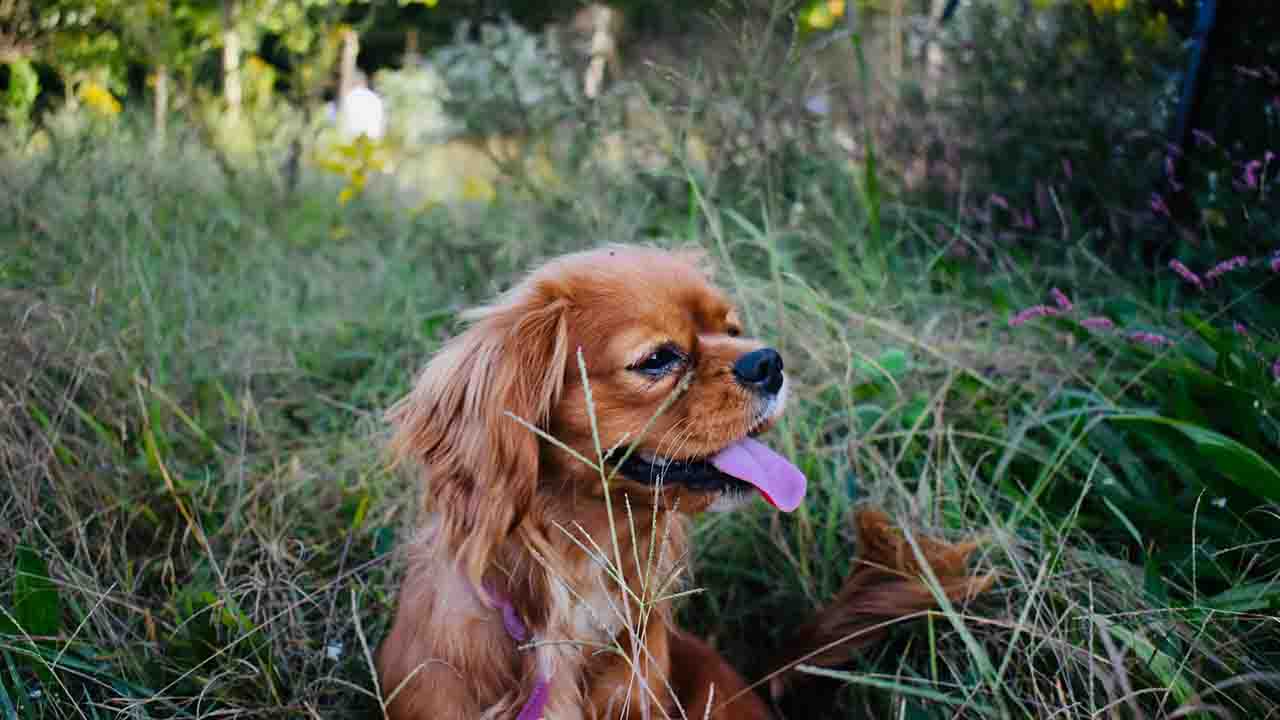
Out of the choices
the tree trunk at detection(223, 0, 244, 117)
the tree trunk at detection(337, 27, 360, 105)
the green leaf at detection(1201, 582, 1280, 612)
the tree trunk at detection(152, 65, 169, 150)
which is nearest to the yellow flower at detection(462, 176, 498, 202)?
the tree trunk at detection(337, 27, 360, 105)

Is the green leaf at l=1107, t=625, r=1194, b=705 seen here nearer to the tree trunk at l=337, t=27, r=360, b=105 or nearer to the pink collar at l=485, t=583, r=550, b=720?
the pink collar at l=485, t=583, r=550, b=720

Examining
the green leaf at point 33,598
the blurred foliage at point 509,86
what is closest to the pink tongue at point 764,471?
the green leaf at point 33,598

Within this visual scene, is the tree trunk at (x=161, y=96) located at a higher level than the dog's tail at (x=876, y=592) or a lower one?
higher

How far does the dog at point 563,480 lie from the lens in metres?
1.80

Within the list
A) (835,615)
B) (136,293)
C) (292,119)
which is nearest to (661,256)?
(835,615)

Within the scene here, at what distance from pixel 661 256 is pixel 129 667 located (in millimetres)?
1381

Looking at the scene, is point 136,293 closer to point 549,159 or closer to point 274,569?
point 274,569

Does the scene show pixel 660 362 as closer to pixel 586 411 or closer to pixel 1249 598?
pixel 586 411

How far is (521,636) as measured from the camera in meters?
1.83

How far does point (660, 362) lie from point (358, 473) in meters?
1.26

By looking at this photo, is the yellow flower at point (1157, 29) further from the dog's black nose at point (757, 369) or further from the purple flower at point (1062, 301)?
the dog's black nose at point (757, 369)

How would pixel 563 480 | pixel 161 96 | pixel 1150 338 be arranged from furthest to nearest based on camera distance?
pixel 161 96 → pixel 1150 338 → pixel 563 480

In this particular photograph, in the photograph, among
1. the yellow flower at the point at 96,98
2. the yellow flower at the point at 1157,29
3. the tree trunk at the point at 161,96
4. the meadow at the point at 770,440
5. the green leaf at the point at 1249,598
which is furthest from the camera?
the tree trunk at the point at 161,96

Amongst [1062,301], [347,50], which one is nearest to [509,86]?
[347,50]
